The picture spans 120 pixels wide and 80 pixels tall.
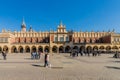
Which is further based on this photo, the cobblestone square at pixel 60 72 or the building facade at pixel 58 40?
the building facade at pixel 58 40

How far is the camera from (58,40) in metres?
102

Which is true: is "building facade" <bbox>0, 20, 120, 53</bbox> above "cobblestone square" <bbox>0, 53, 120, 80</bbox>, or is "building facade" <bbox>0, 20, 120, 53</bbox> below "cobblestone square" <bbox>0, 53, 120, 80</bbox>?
above

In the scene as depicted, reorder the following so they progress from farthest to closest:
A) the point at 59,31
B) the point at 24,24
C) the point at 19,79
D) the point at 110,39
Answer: the point at 24,24 < the point at 59,31 < the point at 110,39 < the point at 19,79

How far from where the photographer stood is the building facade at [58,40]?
95062 mm

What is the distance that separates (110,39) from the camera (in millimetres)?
95250

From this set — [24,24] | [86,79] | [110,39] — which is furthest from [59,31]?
[86,79]

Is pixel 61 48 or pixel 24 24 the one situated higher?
pixel 24 24

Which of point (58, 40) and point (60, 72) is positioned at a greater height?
point (58, 40)

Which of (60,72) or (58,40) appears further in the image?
(58,40)

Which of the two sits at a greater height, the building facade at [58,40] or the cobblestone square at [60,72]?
the building facade at [58,40]

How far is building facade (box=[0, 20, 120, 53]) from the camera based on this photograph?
95.1 m

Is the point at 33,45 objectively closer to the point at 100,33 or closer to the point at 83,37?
the point at 83,37

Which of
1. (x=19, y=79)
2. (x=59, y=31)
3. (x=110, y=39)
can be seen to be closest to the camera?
(x=19, y=79)

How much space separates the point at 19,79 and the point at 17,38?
319 feet
